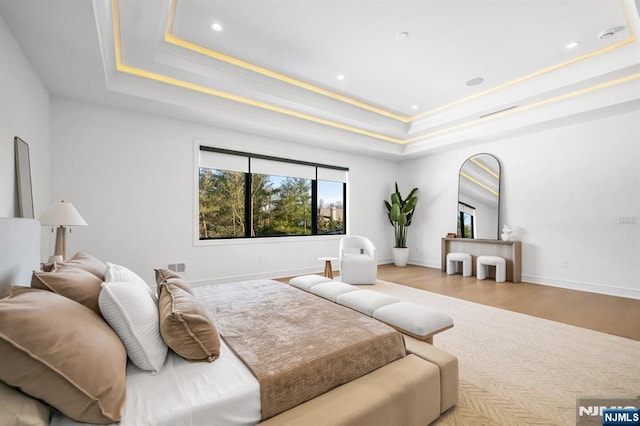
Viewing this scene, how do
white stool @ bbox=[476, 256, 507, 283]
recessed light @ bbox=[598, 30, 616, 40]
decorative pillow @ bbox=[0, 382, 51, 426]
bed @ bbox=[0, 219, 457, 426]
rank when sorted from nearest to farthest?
decorative pillow @ bbox=[0, 382, 51, 426]
bed @ bbox=[0, 219, 457, 426]
recessed light @ bbox=[598, 30, 616, 40]
white stool @ bbox=[476, 256, 507, 283]

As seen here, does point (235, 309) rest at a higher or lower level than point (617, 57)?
lower

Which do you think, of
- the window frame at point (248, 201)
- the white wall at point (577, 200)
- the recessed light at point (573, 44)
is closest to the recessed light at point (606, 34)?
the recessed light at point (573, 44)

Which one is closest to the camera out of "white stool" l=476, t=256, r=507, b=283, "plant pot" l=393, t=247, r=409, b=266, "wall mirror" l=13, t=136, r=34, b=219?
"wall mirror" l=13, t=136, r=34, b=219

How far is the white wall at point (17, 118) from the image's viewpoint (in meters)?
2.15

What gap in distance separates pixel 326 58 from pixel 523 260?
4.90 m

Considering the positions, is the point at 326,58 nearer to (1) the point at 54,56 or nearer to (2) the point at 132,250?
(1) the point at 54,56

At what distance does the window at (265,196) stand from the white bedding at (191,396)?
380 cm

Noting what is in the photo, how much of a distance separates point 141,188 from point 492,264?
594 centimetres

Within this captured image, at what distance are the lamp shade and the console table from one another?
6.09 meters

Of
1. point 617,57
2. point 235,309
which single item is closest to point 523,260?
point 617,57

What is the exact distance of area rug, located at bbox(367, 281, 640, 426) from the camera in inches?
68.9

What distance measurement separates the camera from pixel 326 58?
3.58m

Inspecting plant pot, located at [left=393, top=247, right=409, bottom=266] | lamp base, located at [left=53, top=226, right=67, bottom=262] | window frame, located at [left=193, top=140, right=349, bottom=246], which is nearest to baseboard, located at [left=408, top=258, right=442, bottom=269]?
plant pot, located at [left=393, top=247, right=409, bottom=266]

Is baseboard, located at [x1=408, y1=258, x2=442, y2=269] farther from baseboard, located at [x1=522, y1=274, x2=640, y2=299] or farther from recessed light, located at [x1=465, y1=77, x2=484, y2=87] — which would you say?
recessed light, located at [x1=465, y1=77, x2=484, y2=87]
